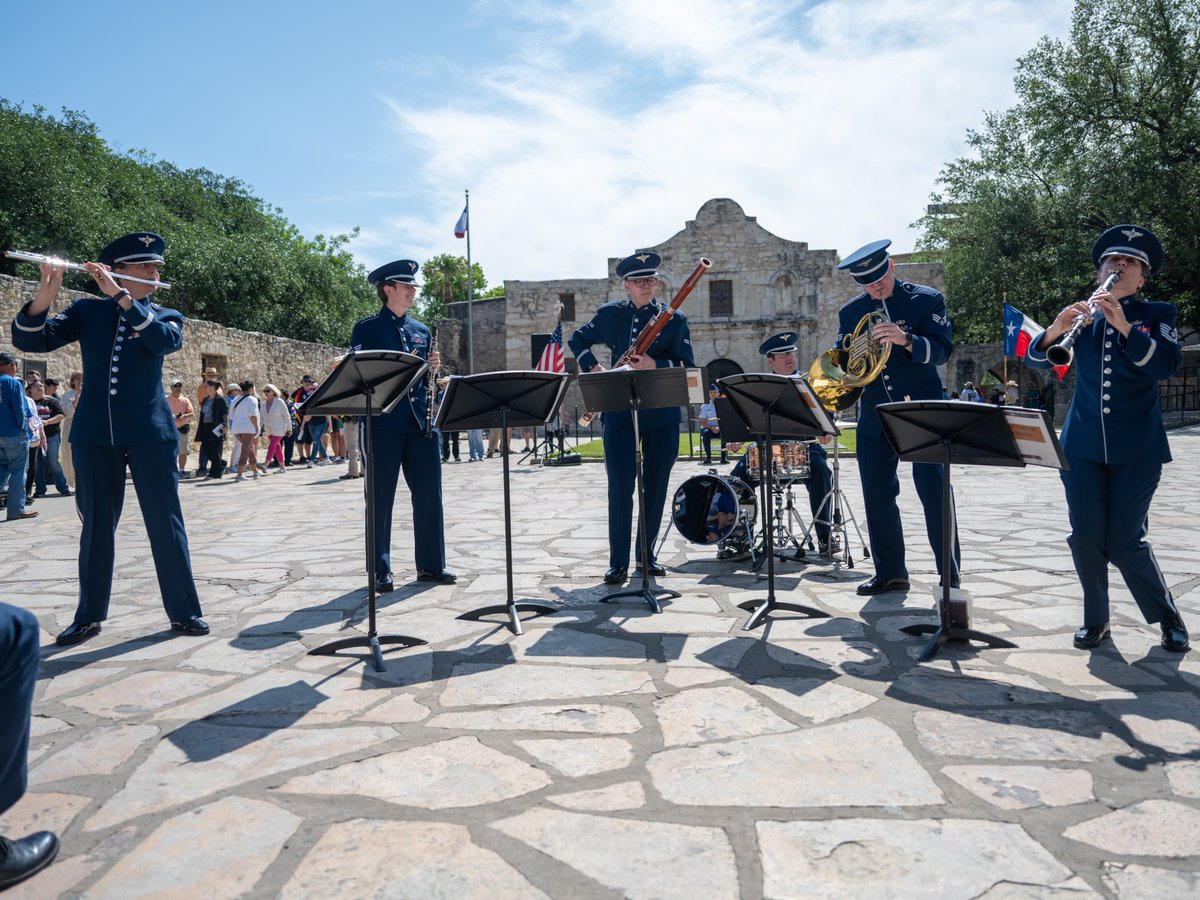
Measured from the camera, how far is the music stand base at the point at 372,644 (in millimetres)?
4407

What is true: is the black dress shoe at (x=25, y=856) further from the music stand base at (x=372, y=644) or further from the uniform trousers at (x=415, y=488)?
the uniform trousers at (x=415, y=488)

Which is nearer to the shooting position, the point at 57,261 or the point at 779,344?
the point at 57,261

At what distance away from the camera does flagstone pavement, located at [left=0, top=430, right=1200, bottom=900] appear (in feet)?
8.22

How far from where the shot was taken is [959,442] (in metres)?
4.46

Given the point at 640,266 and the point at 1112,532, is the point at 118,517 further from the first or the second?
the point at 1112,532

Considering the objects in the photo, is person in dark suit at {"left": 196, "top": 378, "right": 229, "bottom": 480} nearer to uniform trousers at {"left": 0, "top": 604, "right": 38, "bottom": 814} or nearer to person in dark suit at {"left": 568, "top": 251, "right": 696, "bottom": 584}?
person in dark suit at {"left": 568, "top": 251, "right": 696, "bottom": 584}

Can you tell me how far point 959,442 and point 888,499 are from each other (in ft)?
4.72

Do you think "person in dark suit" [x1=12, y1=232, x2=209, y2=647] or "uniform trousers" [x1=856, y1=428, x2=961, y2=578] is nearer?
"person in dark suit" [x1=12, y1=232, x2=209, y2=647]

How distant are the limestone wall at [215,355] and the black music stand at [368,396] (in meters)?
14.2

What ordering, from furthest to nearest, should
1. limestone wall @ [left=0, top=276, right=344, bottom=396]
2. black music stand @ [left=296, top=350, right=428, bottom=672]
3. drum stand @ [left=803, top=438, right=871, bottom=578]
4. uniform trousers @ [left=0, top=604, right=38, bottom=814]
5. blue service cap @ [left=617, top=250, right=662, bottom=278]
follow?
1. limestone wall @ [left=0, top=276, right=344, bottom=396]
2. drum stand @ [left=803, top=438, right=871, bottom=578]
3. blue service cap @ [left=617, top=250, right=662, bottom=278]
4. black music stand @ [left=296, top=350, right=428, bottom=672]
5. uniform trousers @ [left=0, top=604, right=38, bottom=814]

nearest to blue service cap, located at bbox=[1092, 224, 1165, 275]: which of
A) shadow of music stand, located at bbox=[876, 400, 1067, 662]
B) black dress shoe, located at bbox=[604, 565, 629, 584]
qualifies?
shadow of music stand, located at bbox=[876, 400, 1067, 662]

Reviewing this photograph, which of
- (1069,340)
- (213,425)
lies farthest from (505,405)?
(213,425)

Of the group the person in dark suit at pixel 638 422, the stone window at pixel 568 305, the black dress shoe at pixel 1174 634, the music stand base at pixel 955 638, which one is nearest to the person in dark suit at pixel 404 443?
the person in dark suit at pixel 638 422

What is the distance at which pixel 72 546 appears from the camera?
862 cm
